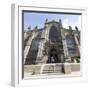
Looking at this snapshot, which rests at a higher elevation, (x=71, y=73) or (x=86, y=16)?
(x=86, y=16)

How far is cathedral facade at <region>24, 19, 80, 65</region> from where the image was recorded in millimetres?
1325

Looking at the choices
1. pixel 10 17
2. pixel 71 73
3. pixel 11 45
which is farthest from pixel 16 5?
pixel 71 73

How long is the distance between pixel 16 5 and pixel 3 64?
0.27 m

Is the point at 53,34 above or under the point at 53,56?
above

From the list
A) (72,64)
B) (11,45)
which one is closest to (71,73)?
(72,64)

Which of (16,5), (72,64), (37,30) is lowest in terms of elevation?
(72,64)

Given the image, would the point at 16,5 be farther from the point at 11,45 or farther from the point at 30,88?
the point at 30,88

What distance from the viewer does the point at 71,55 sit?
1.40 meters

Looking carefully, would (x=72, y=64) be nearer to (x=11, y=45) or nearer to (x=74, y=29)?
(x=74, y=29)

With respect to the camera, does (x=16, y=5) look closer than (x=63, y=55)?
Yes

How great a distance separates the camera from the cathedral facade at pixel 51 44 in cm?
133

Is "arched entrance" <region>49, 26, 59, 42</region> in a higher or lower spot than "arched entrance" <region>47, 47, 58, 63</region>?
higher

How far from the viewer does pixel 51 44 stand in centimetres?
136

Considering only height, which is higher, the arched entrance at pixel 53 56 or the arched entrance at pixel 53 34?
the arched entrance at pixel 53 34
